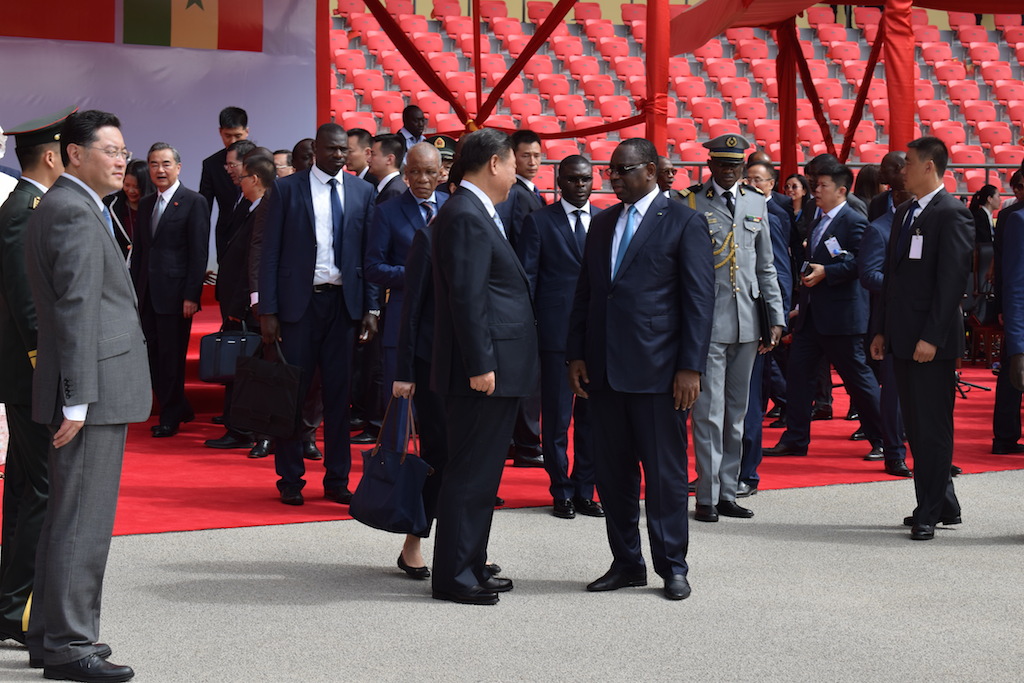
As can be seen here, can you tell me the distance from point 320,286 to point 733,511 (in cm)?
215

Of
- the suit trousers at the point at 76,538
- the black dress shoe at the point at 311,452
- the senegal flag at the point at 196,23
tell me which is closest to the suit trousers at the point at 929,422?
the black dress shoe at the point at 311,452

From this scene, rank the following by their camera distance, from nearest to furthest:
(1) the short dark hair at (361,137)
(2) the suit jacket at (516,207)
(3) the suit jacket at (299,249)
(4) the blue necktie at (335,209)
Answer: (3) the suit jacket at (299,249) < (4) the blue necktie at (335,209) < (2) the suit jacket at (516,207) < (1) the short dark hair at (361,137)

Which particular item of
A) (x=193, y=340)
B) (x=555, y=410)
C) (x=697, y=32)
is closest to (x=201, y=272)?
(x=193, y=340)

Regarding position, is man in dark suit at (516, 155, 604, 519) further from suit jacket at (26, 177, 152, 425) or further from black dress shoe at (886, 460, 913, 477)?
suit jacket at (26, 177, 152, 425)

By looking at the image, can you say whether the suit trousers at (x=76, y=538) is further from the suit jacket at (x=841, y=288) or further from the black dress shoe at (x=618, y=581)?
the suit jacket at (x=841, y=288)

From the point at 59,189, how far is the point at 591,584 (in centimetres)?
225

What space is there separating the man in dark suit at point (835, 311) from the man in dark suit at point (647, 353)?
9.27ft

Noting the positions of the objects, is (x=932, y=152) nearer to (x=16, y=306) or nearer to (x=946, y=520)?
(x=946, y=520)

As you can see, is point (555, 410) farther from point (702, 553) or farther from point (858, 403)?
point (858, 403)

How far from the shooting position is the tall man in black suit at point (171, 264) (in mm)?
7766

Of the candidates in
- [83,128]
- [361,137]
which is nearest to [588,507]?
[83,128]

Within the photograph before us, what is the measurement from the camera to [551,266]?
5914 mm

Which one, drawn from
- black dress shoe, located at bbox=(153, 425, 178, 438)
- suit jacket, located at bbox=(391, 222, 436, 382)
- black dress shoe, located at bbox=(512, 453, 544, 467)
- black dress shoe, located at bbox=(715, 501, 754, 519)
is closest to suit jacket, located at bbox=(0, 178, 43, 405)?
suit jacket, located at bbox=(391, 222, 436, 382)

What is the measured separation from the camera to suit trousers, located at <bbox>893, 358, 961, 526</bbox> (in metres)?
5.47
